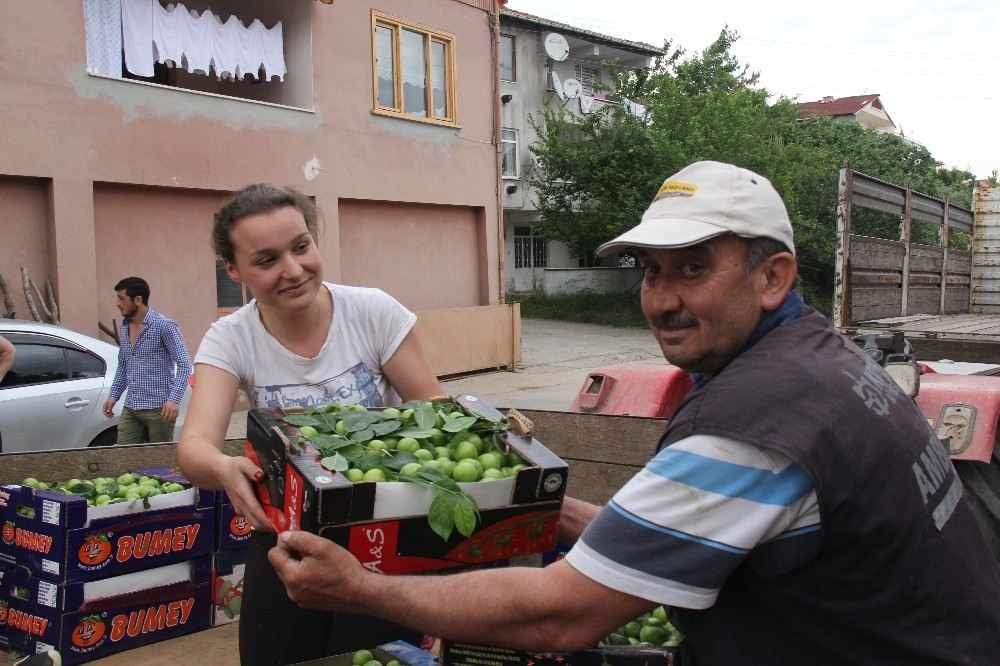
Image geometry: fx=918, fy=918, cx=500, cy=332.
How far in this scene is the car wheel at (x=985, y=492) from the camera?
450cm

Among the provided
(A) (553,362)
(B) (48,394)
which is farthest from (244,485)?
(A) (553,362)

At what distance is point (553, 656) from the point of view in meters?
2.31

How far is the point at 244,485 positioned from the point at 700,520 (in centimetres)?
136

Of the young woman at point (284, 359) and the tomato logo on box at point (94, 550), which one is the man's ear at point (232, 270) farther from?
the tomato logo on box at point (94, 550)

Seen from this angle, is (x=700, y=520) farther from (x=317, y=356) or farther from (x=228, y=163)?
(x=228, y=163)

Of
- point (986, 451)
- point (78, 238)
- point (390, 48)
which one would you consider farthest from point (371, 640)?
point (390, 48)

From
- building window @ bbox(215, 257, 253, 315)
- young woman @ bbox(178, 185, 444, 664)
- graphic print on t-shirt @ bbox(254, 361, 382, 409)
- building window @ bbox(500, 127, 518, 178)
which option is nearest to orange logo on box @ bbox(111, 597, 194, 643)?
young woman @ bbox(178, 185, 444, 664)

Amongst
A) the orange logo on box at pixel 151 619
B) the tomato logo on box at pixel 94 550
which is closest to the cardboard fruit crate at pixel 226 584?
the orange logo on box at pixel 151 619

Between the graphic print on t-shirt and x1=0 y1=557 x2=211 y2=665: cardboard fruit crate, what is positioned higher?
the graphic print on t-shirt

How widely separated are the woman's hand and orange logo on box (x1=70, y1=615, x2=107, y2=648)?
215cm

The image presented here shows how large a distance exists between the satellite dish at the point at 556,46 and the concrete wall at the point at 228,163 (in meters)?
12.5

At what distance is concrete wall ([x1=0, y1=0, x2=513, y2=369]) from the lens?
1133 cm

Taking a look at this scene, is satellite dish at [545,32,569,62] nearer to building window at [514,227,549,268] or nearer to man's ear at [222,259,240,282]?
building window at [514,227,549,268]

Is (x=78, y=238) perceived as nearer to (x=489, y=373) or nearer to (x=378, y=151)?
(x=378, y=151)
